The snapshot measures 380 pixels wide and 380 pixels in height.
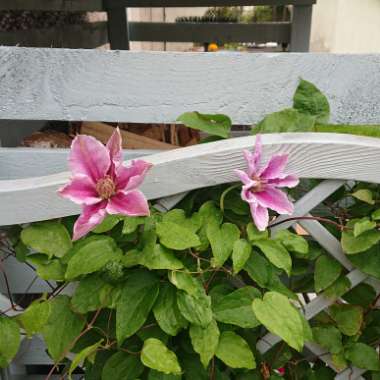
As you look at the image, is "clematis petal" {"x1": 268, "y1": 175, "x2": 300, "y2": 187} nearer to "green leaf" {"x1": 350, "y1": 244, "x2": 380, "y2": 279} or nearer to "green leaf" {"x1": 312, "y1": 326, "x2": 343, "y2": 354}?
"green leaf" {"x1": 350, "y1": 244, "x2": 380, "y2": 279}

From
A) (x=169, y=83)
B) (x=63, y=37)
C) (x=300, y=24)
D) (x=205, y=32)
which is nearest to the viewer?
(x=169, y=83)

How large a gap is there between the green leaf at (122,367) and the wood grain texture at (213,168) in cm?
30

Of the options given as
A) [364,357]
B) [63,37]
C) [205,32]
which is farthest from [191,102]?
[205,32]

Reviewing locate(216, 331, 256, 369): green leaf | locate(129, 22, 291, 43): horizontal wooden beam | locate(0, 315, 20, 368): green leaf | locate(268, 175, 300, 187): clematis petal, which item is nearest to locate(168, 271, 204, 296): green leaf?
locate(216, 331, 256, 369): green leaf

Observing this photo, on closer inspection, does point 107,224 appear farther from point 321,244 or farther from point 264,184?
point 321,244

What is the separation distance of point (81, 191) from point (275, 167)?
32 cm

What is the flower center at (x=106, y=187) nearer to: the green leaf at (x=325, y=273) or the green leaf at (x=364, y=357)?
the green leaf at (x=325, y=273)

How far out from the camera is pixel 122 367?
817 millimetres

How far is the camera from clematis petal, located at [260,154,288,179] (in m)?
0.71

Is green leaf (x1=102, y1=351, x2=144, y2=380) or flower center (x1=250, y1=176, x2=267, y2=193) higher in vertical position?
flower center (x1=250, y1=176, x2=267, y2=193)

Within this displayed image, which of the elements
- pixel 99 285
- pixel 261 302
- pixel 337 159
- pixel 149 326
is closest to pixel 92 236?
pixel 99 285

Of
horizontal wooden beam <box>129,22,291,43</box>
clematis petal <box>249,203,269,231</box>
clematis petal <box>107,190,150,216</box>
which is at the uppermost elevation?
horizontal wooden beam <box>129,22,291,43</box>

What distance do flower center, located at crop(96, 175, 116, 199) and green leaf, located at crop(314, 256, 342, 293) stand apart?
0.45 m

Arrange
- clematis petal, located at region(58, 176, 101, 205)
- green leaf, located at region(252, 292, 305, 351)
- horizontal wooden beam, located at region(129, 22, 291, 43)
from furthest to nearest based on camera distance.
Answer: horizontal wooden beam, located at region(129, 22, 291, 43), green leaf, located at region(252, 292, 305, 351), clematis petal, located at region(58, 176, 101, 205)
